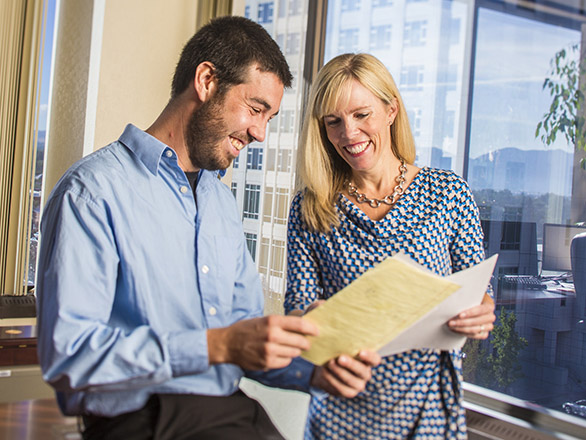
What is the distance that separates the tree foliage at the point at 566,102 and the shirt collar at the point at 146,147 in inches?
67.8

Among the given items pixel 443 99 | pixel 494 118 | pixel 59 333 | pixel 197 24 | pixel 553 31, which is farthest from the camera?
pixel 197 24

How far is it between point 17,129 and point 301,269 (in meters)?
2.52

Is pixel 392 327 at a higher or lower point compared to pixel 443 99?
lower

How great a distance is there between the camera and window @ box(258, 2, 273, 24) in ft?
13.0

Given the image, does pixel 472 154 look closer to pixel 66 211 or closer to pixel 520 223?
pixel 520 223

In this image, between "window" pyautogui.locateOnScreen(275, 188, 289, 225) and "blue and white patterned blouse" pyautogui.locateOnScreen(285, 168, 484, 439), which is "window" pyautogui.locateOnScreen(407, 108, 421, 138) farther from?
"blue and white patterned blouse" pyautogui.locateOnScreen(285, 168, 484, 439)

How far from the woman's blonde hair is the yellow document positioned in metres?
0.56

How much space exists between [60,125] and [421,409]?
299 centimetres

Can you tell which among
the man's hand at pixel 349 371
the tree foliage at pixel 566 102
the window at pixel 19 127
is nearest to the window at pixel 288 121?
the window at pixel 19 127

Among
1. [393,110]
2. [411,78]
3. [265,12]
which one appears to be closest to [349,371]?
[393,110]

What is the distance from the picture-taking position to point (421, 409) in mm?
1487

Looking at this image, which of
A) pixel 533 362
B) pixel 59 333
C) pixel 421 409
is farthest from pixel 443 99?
pixel 59 333

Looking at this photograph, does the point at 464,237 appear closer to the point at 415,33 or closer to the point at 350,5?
the point at 415,33

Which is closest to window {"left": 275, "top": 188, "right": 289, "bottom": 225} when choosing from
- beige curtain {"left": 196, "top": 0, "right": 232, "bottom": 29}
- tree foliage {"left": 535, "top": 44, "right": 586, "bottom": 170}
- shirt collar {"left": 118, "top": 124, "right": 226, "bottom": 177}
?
beige curtain {"left": 196, "top": 0, "right": 232, "bottom": 29}
